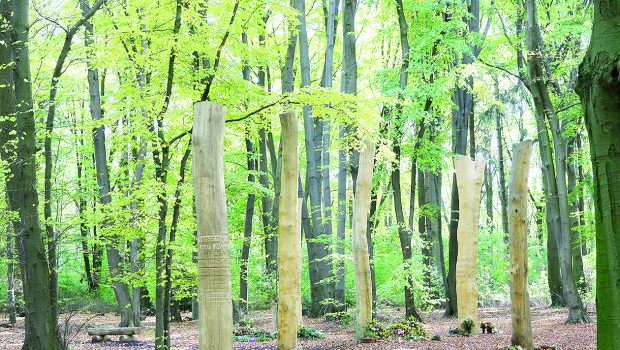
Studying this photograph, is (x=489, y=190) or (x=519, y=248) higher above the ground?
(x=489, y=190)

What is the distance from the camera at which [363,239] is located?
11.6m

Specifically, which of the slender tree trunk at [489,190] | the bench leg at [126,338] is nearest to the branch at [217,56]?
the bench leg at [126,338]

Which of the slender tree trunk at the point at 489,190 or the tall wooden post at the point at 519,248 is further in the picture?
the slender tree trunk at the point at 489,190

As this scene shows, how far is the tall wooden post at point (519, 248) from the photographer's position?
8.67 m

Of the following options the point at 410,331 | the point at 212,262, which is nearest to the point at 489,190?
the point at 410,331

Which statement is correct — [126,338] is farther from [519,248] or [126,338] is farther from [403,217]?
[519,248]

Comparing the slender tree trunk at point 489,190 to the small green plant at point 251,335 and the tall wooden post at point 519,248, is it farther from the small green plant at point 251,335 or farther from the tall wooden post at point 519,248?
the tall wooden post at point 519,248

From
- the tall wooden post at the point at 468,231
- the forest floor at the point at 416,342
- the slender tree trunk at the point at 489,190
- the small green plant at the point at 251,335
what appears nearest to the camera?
the forest floor at the point at 416,342

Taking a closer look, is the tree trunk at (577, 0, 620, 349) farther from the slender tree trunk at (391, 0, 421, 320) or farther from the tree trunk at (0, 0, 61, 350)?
the slender tree trunk at (391, 0, 421, 320)

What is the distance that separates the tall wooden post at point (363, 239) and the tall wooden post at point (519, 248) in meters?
3.27

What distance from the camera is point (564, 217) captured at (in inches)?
485

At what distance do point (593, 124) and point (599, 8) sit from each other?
30.0 inches

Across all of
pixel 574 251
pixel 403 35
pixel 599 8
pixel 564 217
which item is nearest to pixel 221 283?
pixel 599 8

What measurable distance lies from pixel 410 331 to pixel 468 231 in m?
2.18
